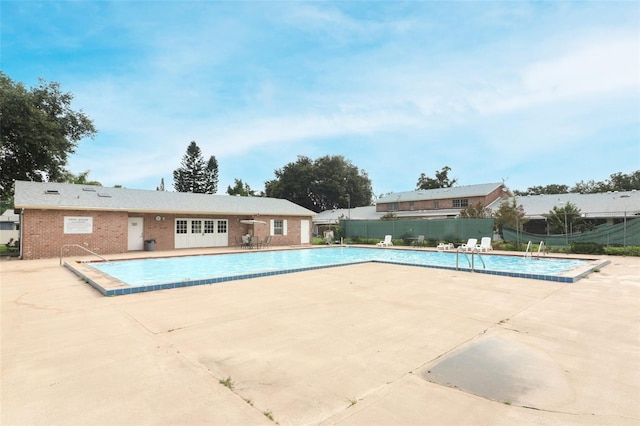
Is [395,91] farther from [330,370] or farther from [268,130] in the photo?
[330,370]

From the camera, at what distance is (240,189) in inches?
1866

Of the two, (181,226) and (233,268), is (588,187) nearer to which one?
(181,226)

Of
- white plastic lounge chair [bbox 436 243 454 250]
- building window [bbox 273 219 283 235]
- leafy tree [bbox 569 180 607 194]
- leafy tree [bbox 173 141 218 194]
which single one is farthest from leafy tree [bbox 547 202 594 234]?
leafy tree [bbox 173 141 218 194]

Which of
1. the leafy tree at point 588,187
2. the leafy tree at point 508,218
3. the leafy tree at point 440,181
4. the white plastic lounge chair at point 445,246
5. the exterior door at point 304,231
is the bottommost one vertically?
the white plastic lounge chair at point 445,246

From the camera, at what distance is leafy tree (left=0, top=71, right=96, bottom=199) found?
64.3ft

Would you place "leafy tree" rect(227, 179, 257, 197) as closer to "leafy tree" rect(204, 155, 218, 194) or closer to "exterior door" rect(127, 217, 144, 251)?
"leafy tree" rect(204, 155, 218, 194)

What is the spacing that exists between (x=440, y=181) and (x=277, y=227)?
107ft

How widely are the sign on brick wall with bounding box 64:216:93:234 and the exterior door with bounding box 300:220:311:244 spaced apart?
1346 centimetres

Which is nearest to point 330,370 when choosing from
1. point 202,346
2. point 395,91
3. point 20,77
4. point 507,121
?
point 202,346

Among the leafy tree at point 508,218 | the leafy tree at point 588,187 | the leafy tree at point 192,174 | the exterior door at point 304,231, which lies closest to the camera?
the leafy tree at point 508,218

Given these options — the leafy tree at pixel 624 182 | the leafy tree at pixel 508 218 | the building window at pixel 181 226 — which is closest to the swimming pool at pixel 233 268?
the building window at pixel 181 226

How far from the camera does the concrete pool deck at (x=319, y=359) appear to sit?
265 centimetres

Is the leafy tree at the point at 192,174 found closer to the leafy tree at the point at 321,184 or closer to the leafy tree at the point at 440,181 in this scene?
the leafy tree at the point at 321,184

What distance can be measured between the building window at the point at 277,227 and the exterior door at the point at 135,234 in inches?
333
